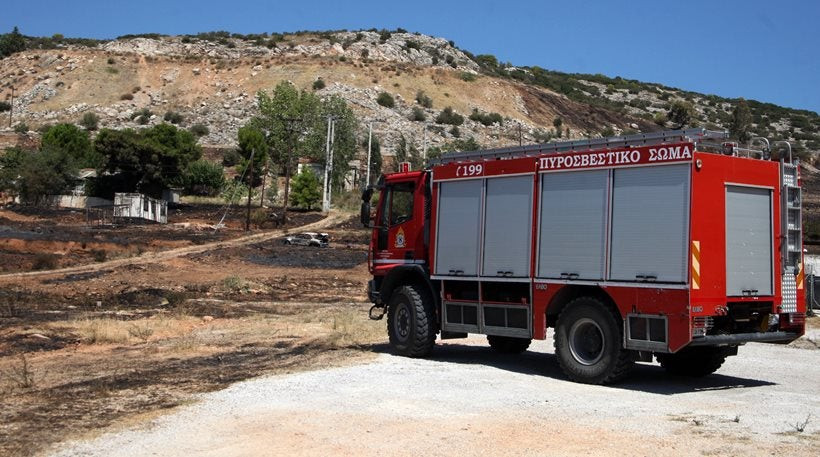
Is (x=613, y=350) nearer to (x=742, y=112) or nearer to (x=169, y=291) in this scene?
(x=169, y=291)

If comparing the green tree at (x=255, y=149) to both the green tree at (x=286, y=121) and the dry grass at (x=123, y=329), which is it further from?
the dry grass at (x=123, y=329)

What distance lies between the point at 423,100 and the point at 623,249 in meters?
120

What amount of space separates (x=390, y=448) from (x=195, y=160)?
83.9 meters

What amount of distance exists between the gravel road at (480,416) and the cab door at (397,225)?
2626 millimetres

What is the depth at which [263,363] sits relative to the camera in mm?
16891

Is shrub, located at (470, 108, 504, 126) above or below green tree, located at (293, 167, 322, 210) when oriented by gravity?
above

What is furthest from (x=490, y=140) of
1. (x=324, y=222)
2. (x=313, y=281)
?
(x=313, y=281)

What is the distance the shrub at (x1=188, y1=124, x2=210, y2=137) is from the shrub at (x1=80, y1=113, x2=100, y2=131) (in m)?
11.9

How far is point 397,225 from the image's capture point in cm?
1845

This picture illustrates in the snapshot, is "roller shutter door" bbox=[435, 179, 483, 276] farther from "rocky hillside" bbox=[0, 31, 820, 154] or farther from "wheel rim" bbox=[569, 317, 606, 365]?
"rocky hillside" bbox=[0, 31, 820, 154]

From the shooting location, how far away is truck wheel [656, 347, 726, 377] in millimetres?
→ 15289

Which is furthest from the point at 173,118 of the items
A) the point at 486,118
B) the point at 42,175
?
the point at 42,175

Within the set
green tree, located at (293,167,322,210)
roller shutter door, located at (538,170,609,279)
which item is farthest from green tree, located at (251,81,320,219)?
roller shutter door, located at (538,170,609,279)

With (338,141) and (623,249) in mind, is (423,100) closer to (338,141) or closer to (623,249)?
(338,141)
